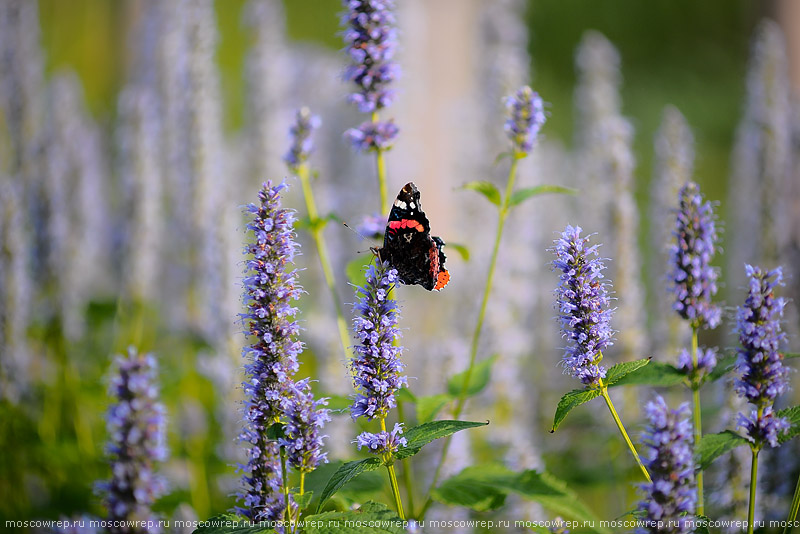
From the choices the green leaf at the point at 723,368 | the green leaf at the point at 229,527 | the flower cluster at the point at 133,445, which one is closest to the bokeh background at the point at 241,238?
the flower cluster at the point at 133,445

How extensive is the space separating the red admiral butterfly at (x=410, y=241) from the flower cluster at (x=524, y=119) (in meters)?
0.51

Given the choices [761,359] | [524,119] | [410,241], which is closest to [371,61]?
[524,119]

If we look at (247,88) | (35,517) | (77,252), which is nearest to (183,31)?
(247,88)

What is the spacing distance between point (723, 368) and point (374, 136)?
Result: 1.52m

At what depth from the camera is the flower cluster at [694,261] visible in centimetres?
212

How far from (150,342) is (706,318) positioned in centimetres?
473

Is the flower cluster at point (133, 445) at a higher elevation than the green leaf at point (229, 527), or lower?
higher

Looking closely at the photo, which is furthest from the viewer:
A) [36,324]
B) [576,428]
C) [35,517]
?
[36,324]

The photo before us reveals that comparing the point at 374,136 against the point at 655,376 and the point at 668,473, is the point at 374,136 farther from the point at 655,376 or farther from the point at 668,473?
the point at 668,473

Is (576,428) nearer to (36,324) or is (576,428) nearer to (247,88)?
(36,324)

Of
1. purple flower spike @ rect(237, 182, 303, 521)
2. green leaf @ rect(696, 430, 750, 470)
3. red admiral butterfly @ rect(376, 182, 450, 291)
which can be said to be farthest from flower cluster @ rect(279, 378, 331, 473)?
green leaf @ rect(696, 430, 750, 470)

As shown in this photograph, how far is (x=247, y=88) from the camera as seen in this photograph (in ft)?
20.9

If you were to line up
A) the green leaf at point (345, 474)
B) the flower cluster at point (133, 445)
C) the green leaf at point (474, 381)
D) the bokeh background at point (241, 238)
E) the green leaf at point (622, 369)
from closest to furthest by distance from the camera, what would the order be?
the green leaf at point (345, 474)
the green leaf at point (622, 369)
the flower cluster at point (133, 445)
the green leaf at point (474, 381)
the bokeh background at point (241, 238)

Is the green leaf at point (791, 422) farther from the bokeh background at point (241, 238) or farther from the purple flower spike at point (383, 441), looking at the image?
the purple flower spike at point (383, 441)
